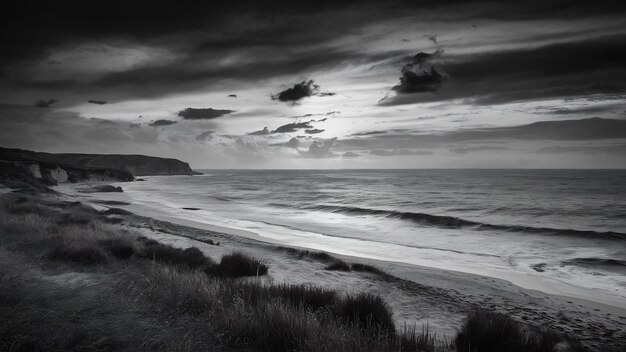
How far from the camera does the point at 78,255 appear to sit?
8.92m

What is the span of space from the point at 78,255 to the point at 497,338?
951 centimetres

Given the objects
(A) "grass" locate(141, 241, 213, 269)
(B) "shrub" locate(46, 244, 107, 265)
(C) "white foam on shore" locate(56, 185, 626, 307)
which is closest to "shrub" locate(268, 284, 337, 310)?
(A) "grass" locate(141, 241, 213, 269)

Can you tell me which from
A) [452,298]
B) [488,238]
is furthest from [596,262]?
[452,298]

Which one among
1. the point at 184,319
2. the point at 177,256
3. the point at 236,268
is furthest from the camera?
the point at 177,256

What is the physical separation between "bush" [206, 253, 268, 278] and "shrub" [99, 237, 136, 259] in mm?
2610

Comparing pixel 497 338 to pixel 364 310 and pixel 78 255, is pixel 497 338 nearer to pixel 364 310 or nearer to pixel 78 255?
pixel 364 310

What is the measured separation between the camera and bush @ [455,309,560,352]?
16.7 ft

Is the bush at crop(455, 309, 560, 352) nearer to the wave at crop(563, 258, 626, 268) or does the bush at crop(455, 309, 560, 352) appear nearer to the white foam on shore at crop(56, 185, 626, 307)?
the white foam on shore at crop(56, 185, 626, 307)

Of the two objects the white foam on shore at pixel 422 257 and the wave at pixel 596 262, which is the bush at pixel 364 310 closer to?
the white foam on shore at pixel 422 257

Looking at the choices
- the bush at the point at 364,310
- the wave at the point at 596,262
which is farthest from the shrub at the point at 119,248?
the wave at the point at 596,262

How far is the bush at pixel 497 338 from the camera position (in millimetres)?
5094

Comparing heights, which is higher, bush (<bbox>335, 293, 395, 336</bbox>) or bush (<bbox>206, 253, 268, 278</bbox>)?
bush (<bbox>335, 293, 395, 336</bbox>)

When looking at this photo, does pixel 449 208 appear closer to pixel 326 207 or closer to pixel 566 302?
pixel 326 207

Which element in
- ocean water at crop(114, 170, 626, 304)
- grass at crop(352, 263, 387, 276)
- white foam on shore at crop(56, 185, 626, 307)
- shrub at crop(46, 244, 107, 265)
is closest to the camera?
shrub at crop(46, 244, 107, 265)
